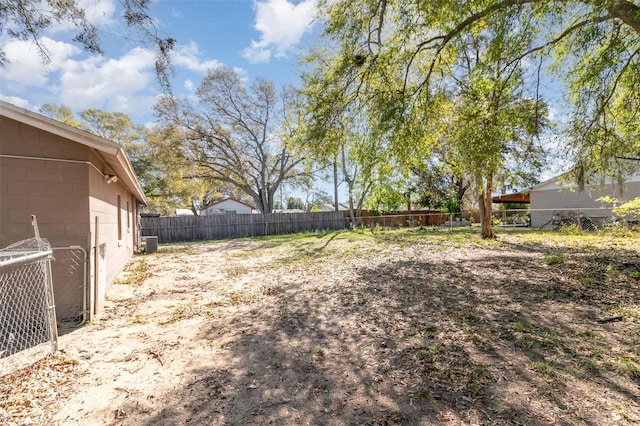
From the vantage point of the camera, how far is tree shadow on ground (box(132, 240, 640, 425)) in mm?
2289

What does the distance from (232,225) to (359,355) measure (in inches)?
680

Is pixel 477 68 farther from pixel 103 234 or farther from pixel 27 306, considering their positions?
pixel 27 306

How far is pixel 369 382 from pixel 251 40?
924 centimetres

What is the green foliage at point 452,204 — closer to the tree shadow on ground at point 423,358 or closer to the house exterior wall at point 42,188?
the tree shadow on ground at point 423,358

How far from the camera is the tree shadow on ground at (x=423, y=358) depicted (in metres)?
2.29

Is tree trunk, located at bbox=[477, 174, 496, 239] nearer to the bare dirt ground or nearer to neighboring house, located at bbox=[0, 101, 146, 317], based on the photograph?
the bare dirt ground

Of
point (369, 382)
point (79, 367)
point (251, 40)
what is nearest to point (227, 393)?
point (369, 382)

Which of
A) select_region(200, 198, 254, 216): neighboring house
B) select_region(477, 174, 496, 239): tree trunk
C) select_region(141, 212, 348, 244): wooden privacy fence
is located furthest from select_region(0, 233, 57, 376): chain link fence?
select_region(200, 198, 254, 216): neighboring house

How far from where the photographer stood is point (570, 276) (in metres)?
5.70

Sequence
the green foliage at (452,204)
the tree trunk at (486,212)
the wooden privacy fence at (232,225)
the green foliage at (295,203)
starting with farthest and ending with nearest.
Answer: the green foliage at (295,203) → the green foliage at (452,204) → the wooden privacy fence at (232,225) → the tree trunk at (486,212)

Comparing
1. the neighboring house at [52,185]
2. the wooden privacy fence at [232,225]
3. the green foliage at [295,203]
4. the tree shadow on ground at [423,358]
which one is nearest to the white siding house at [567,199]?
the wooden privacy fence at [232,225]

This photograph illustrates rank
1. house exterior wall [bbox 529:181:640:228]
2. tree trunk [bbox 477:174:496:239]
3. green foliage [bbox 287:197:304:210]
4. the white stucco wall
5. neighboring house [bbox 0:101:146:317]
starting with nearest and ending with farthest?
neighboring house [bbox 0:101:146:317] → tree trunk [bbox 477:174:496:239] → house exterior wall [bbox 529:181:640:228] → the white stucco wall → green foliage [bbox 287:197:304:210]

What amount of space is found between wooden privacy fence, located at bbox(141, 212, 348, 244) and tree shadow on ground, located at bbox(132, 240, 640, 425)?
14.2 m

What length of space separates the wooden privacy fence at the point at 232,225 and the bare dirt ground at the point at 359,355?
12382mm
